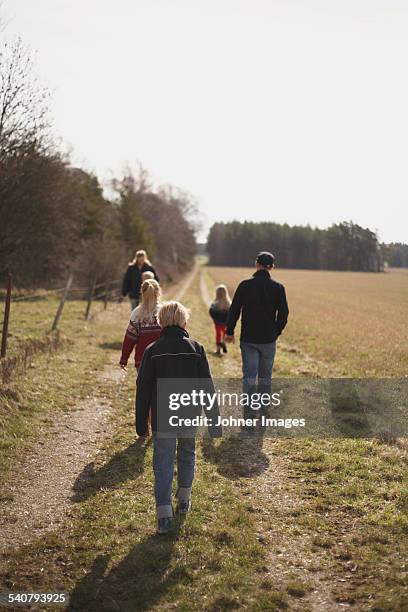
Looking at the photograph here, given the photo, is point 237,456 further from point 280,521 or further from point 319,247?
point 319,247

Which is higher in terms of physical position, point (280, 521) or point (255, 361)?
point (255, 361)

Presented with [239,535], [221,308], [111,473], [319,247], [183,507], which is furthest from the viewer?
Result: [319,247]

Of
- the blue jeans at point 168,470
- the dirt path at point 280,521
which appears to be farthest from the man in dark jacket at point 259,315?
the blue jeans at point 168,470

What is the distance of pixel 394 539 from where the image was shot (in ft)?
16.2

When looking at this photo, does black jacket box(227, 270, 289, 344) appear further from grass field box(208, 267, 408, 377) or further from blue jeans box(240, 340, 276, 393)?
grass field box(208, 267, 408, 377)

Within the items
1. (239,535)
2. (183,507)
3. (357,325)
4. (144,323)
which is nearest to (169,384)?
(183,507)

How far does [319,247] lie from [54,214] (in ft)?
36.7

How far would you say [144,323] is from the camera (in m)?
7.86

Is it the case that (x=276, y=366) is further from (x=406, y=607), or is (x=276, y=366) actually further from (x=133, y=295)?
(x=406, y=607)

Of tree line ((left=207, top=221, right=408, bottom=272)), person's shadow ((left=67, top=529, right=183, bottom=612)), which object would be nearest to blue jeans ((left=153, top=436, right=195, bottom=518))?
person's shadow ((left=67, top=529, right=183, bottom=612))

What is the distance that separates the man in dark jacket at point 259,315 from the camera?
8.19m

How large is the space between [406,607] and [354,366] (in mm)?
9192

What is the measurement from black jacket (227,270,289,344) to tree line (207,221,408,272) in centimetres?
485

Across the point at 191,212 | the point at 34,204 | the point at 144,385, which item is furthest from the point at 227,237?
the point at 144,385
